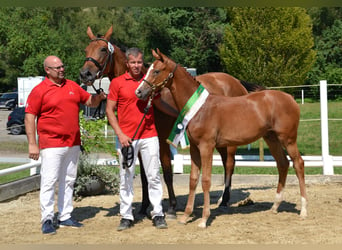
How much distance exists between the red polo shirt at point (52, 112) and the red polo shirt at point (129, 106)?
527 millimetres

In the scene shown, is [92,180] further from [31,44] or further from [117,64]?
[31,44]

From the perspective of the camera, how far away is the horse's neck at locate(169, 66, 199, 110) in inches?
213

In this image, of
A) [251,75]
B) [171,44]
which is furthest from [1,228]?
[171,44]

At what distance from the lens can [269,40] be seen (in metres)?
25.8

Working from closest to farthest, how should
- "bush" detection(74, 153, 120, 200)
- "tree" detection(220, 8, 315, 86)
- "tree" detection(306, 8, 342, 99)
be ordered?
1. "bush" detection(74, 153, 120, 200)
2. "tree" detection(220, 8, 315, 86)
3. "tree" detection(306, 8, 342, 99)

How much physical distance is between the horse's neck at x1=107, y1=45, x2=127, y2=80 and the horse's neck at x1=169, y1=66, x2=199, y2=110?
2.85 ft

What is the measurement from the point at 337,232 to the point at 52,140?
132 inches

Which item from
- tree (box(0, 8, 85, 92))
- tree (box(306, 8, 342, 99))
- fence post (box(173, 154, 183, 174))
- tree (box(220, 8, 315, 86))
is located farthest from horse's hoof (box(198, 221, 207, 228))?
tree (box(306, 8, 342, 99))

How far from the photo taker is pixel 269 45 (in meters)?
26.0

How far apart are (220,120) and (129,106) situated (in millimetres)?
1143

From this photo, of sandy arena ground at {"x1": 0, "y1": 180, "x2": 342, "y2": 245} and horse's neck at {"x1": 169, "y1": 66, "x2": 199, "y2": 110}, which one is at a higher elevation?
horse's neck at {"x1": 169, "y1": 66, "x2": 199, "y2": 110}

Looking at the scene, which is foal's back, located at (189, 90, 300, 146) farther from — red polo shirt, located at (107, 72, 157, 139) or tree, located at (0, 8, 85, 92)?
tree, located at (0, 8, 85, 92)

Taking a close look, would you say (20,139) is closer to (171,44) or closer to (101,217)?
(101,217)

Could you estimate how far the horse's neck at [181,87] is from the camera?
17.8 feet
